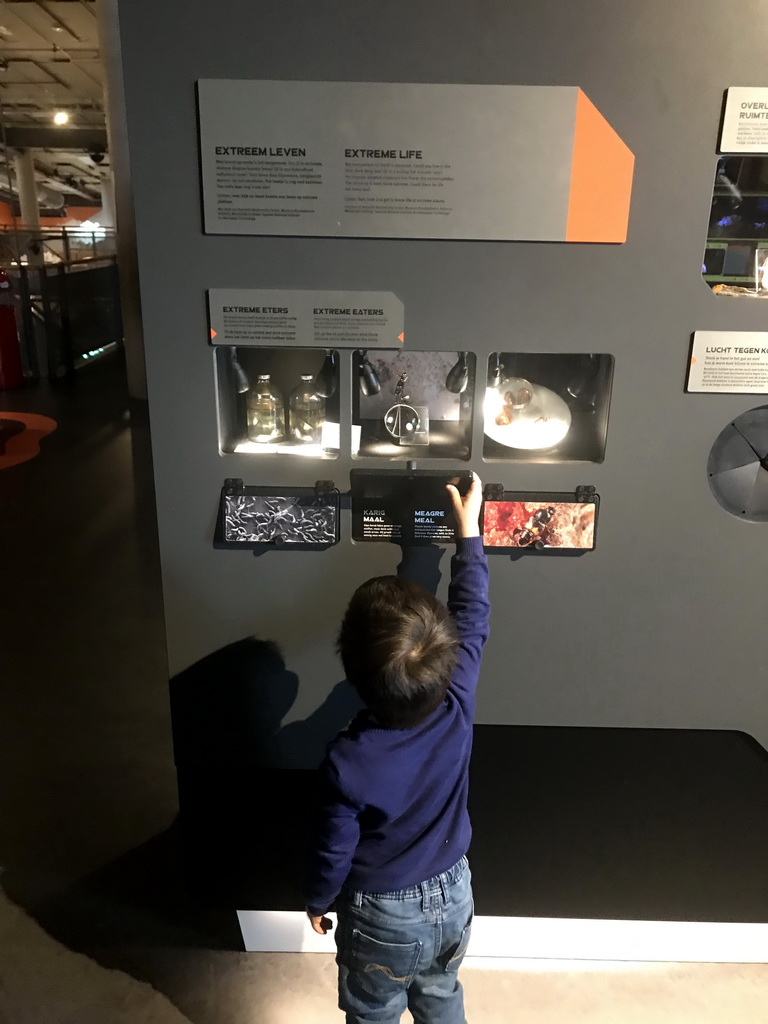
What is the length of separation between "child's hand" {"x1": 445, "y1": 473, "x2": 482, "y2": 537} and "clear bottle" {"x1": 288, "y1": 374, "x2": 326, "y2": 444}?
1.10 ft

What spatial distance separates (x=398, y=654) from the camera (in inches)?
43.3

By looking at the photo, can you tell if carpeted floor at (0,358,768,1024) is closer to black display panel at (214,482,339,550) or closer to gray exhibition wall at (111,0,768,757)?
gray exhibition wall at (111,0,768,757)

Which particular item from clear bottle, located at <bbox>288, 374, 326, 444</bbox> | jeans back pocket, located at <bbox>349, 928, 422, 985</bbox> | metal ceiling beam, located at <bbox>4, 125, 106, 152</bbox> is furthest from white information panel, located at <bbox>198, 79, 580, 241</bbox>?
metal ceiling beam, located at <bbox>4, 125, 106, 152</bbox>

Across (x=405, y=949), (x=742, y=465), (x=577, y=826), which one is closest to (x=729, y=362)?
(x=742, y=465)

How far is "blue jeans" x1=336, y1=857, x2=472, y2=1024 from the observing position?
1290 millimetres

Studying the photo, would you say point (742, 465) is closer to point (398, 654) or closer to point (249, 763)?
point (398, 654)

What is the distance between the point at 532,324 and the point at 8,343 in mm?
7164

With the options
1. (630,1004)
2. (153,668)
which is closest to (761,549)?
(630,1004)

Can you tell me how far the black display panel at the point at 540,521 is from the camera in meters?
1.48

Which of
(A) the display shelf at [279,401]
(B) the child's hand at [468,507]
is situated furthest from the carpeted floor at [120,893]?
(A) the display shelf at [279,401]

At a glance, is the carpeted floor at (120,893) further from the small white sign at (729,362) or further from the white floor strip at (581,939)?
the small white sign at (729,362)

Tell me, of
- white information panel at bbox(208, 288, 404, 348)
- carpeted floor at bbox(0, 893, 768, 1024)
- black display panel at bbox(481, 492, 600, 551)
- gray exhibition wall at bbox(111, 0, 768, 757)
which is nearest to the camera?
gray exhibition wall at bbox(111, 0, 768, 757)

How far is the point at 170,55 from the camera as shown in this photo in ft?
4.14

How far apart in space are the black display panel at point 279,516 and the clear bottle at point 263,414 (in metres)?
0.17
